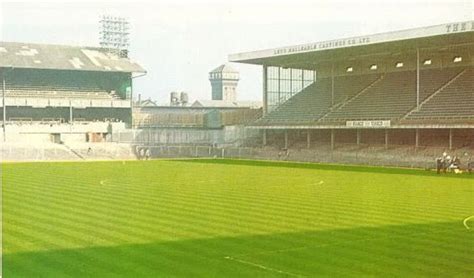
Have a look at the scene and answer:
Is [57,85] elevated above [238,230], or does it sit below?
above

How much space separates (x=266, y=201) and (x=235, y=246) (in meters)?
9.35

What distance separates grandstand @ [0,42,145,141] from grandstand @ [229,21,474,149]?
64.4 ft

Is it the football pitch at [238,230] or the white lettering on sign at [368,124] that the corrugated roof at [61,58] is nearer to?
the white lettering on sign at [368,124]

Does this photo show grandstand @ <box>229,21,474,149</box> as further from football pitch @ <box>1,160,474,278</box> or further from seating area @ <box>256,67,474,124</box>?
football pitch @ <box>1,160,474,278</box>

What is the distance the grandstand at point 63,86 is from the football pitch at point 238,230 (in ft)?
145

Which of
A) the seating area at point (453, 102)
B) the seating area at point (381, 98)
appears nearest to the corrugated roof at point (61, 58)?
the seating area at point (381, 98)

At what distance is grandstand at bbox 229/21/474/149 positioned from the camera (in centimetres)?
4947

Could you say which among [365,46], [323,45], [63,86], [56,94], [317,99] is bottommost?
[317,99]

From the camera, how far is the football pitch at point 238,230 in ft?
42.5

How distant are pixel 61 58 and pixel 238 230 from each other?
6631 cm

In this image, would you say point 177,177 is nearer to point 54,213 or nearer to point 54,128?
point 54,213

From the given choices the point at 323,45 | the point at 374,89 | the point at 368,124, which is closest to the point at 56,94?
the point at 323,45

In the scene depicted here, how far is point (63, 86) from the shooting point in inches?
3078

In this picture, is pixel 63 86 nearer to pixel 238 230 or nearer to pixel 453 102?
pixel 453 102
